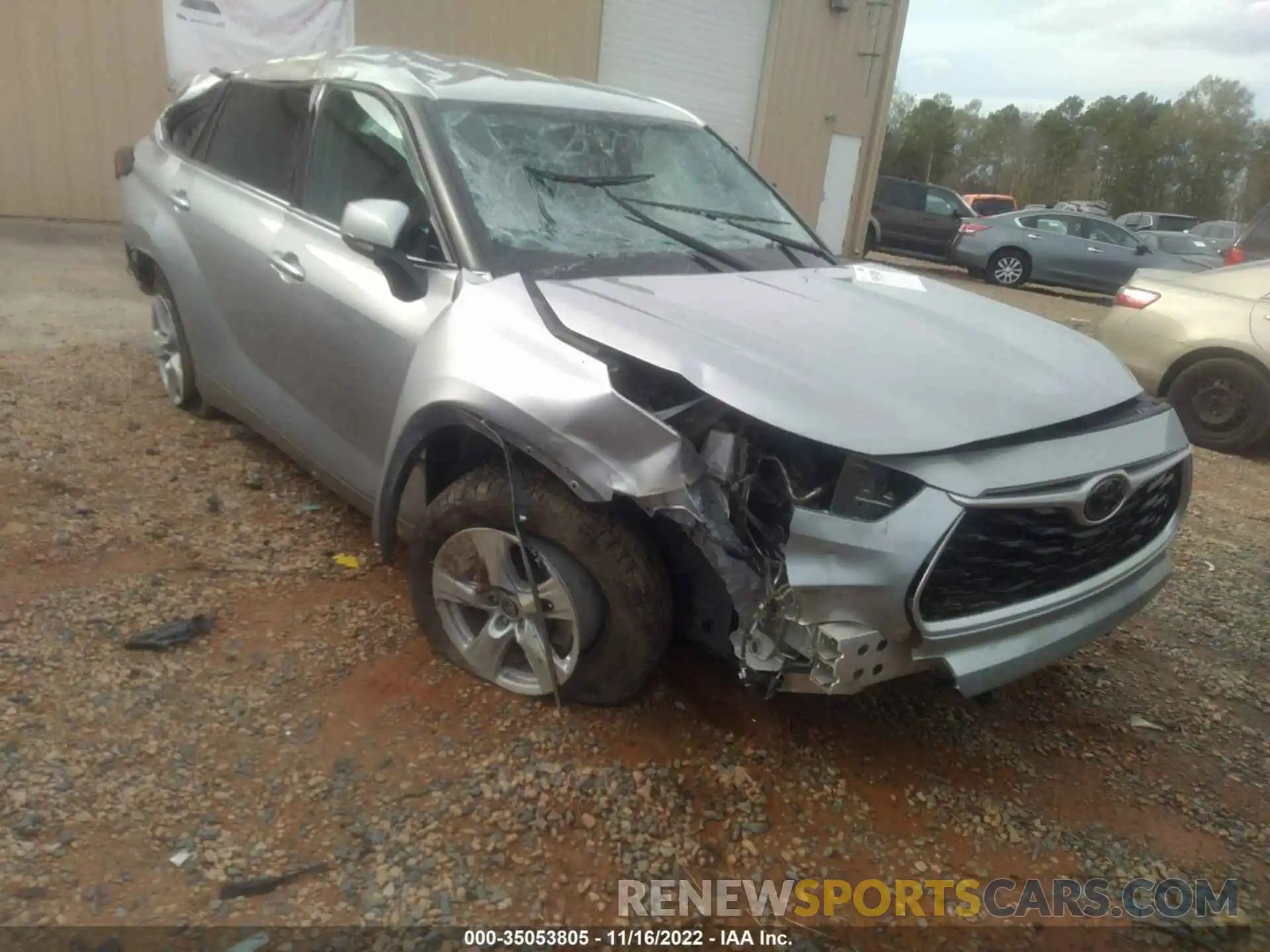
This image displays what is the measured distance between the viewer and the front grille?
7.57ft

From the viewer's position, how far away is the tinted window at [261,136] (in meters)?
3.75

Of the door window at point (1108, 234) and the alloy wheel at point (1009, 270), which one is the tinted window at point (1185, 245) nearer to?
the door window at point (1108, 234)

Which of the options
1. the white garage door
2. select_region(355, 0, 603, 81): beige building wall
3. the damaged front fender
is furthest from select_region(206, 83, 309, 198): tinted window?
the white garage door

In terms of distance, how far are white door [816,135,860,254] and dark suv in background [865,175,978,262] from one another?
3.61ft

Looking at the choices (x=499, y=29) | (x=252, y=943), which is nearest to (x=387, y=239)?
(x=252, y=943)

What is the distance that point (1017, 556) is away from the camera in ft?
7.97

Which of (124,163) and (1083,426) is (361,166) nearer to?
(124,163)

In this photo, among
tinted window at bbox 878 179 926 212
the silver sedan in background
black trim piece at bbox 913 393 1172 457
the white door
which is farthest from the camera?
tinted window at bbox 878 179 926 212

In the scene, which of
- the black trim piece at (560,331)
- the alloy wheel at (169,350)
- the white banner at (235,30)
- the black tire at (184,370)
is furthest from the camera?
the white banner at (235,30)

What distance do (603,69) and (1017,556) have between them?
459 inches

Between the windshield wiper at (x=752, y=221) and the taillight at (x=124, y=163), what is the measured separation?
121 inches

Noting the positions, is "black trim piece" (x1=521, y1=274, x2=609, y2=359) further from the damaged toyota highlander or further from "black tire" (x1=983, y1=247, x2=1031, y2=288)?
"black tire" (x1=983, y1=247, x2=1031, y2=288)

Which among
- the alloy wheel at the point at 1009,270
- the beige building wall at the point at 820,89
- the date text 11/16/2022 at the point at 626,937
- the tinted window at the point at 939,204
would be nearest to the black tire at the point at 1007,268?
the alloy wheel at the point at 1009,270

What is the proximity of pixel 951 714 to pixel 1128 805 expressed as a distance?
1.81 feet
